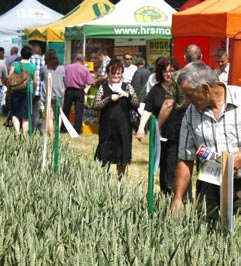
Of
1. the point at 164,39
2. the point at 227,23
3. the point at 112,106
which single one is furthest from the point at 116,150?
the point at 164,39

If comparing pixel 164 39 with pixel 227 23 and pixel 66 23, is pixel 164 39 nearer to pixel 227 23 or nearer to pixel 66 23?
pixel 66 23

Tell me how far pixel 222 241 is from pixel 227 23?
8491 mm

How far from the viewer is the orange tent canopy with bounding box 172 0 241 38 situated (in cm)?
1284

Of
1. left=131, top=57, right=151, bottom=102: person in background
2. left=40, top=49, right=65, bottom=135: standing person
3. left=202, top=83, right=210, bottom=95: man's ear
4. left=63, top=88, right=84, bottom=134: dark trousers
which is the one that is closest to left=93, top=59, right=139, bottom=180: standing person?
left=202, top=83, right=210, bottom=95: man's ear

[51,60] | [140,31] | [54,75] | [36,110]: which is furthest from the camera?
[140,31]

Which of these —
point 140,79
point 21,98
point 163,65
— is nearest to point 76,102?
point 140,79

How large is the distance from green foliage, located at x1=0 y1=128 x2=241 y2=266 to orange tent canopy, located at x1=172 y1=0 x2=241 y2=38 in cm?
596

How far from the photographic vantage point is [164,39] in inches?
816

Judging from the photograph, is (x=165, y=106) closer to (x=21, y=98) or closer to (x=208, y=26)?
(x=208, y=26)

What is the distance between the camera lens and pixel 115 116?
984 centimetres

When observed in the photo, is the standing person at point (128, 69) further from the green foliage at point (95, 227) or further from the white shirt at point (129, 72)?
the green foliage at point (95, 227)

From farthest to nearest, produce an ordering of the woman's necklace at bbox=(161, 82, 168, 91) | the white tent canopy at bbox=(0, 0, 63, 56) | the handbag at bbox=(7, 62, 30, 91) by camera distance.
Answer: the white tent canopy at bbox=(0, 0, 63, 56) < the handbag at bbox=(7, 62, 30, 91) < the woman's necklace at bbox=(161, 82, 168, 91)

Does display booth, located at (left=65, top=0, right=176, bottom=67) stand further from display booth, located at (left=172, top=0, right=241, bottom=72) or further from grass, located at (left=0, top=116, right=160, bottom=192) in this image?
display booth, located at (left=172, top=0, right=241, bottom=72)

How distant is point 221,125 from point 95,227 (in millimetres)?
970
